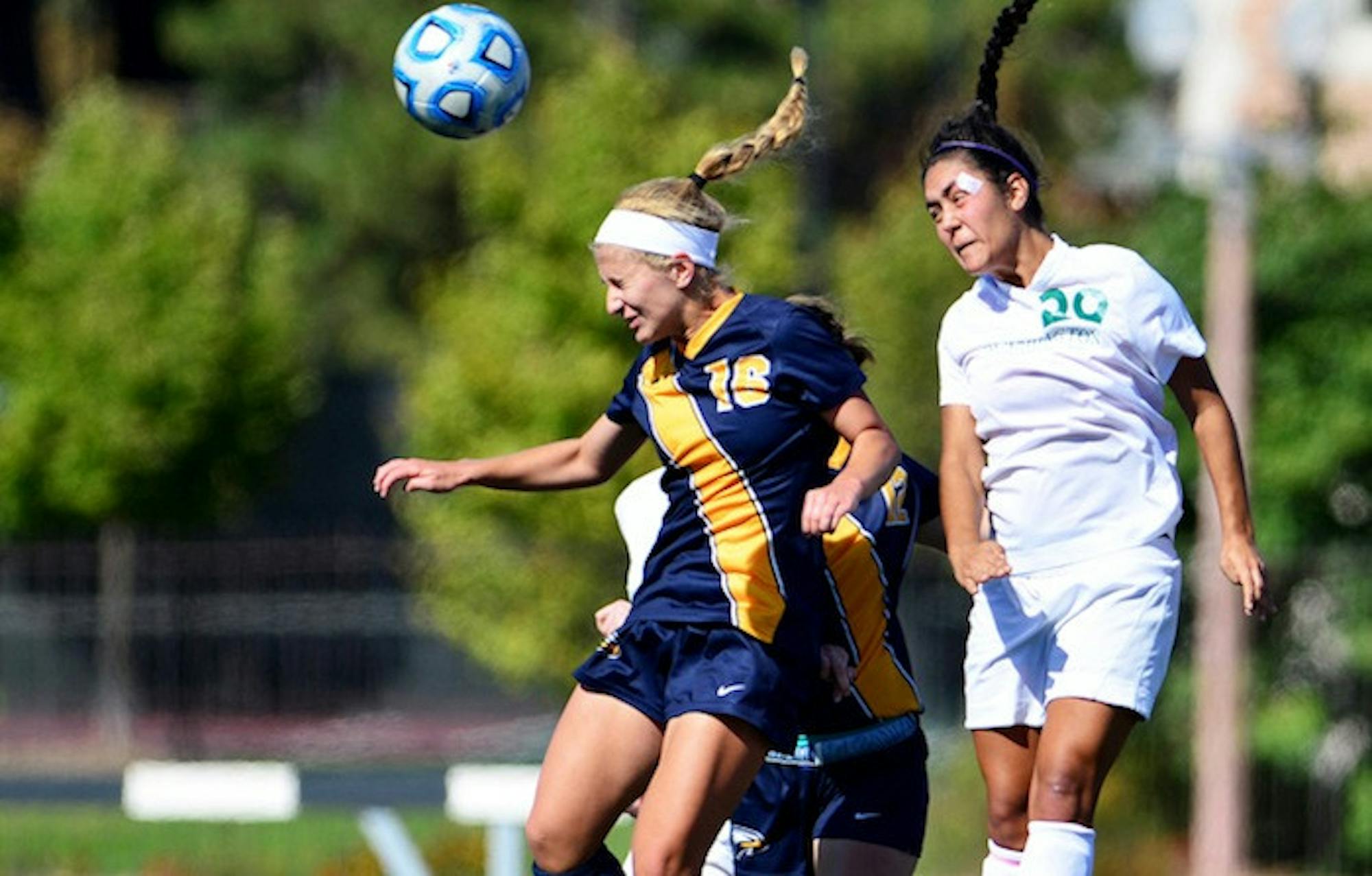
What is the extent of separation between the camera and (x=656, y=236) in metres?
6.25

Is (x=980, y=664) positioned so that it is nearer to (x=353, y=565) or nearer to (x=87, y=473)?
(x=353, y=565)

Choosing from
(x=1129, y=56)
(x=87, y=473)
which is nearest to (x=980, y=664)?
(x=87, y=473)

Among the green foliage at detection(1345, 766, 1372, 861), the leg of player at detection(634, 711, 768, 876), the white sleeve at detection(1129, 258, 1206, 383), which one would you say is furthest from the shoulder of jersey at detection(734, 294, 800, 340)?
the green foliage at detection(1345, 766, 1372, 861)

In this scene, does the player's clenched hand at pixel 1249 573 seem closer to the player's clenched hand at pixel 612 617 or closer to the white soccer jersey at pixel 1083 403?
the white soccer jersey at pixel 1083 403

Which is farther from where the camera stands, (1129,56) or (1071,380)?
(1129,56)

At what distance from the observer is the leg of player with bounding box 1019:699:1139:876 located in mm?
6188

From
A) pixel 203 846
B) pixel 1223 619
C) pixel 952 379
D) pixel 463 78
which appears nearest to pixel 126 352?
pixel 203 846

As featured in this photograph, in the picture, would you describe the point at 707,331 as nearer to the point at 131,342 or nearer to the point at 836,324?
the point at 836,324

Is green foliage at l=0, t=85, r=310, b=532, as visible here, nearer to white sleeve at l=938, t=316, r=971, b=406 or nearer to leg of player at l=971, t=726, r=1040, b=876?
white sleeve at l=938, t=316, r=971, b=406

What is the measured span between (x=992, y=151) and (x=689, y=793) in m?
1.67

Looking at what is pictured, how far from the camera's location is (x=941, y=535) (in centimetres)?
684

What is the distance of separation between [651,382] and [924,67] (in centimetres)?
3333

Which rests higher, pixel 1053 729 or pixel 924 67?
pixel 924 67

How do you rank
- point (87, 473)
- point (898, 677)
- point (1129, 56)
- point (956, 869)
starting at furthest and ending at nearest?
point (1129, 56), point (87, 473), point (956, 869), point (898, 677)
